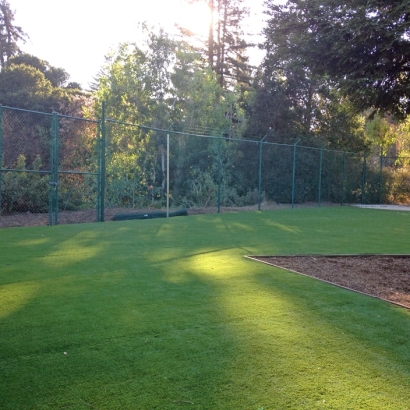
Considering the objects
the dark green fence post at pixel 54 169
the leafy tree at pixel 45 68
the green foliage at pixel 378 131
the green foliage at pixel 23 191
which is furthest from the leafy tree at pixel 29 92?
the green foliage at pixel 378 131

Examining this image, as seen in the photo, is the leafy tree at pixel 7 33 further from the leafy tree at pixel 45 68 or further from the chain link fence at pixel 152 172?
the chain link fence at pixel 152 172

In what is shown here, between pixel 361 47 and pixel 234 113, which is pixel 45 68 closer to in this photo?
pixel 234 113

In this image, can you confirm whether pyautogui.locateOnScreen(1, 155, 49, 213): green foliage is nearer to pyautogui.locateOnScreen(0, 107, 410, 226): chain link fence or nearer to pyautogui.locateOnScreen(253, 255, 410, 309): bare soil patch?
pyautogui.locateOnScreen(0, 107, 410, 226): chain link fence

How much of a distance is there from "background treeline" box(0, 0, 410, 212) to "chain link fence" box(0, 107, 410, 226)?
0.18 feet

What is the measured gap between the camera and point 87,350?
3.17 meters

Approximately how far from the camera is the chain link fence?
12.2m

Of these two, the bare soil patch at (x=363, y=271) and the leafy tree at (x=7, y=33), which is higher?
the leafy tree at (x=7, y=33)

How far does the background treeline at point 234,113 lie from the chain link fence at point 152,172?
0.05 meters

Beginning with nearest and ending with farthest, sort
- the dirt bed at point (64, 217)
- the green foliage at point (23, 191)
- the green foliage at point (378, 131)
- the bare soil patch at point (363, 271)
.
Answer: the bare soil patch at point (363, 271), the dirt bed at point (64, 217), the green foliage at point (23, 191), the green foliage at point (378, 131)

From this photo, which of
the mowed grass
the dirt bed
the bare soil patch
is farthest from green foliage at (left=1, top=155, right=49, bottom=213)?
the bare soil patch

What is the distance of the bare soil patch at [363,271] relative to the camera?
17.2 feet

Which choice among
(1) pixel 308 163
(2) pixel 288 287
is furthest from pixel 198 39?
(2) pixel 288 287

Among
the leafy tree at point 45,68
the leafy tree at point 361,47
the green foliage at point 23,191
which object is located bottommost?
the green foliage at point 23,191

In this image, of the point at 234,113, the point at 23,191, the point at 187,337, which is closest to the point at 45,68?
the point at 234,113
